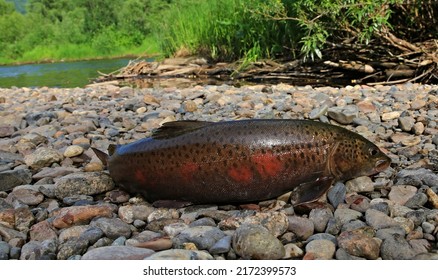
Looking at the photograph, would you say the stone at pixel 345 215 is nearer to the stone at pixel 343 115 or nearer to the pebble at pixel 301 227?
the pebble at pixel 301 227

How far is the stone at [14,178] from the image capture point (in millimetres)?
3305

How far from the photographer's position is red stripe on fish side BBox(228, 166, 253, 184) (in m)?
2.80

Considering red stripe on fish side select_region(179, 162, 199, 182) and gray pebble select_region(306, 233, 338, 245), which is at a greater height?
red stripe on fish side select_region(179, 162, 199, 182)

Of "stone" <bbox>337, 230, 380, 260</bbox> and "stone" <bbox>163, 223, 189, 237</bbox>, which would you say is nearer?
"stone" <bbox>337, 230, 380, 260</bbox>

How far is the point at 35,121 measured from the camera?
5.41m

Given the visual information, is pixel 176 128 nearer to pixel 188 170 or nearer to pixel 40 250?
pixel 188 170

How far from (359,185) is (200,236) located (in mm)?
1141

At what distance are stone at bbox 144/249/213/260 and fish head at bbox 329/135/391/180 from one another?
1.07 metres

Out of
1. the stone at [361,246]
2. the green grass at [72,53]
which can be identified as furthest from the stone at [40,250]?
the green grass at [72,53]

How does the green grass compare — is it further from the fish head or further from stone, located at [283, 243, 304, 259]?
stone, located at [283, 243, 304, 259]

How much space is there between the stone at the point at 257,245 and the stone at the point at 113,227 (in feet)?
2.00

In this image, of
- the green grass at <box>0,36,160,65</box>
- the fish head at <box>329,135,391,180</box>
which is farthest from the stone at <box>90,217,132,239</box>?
the green grass at <box>0,36,160,65</box>

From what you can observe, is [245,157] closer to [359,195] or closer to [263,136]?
[263,136]
